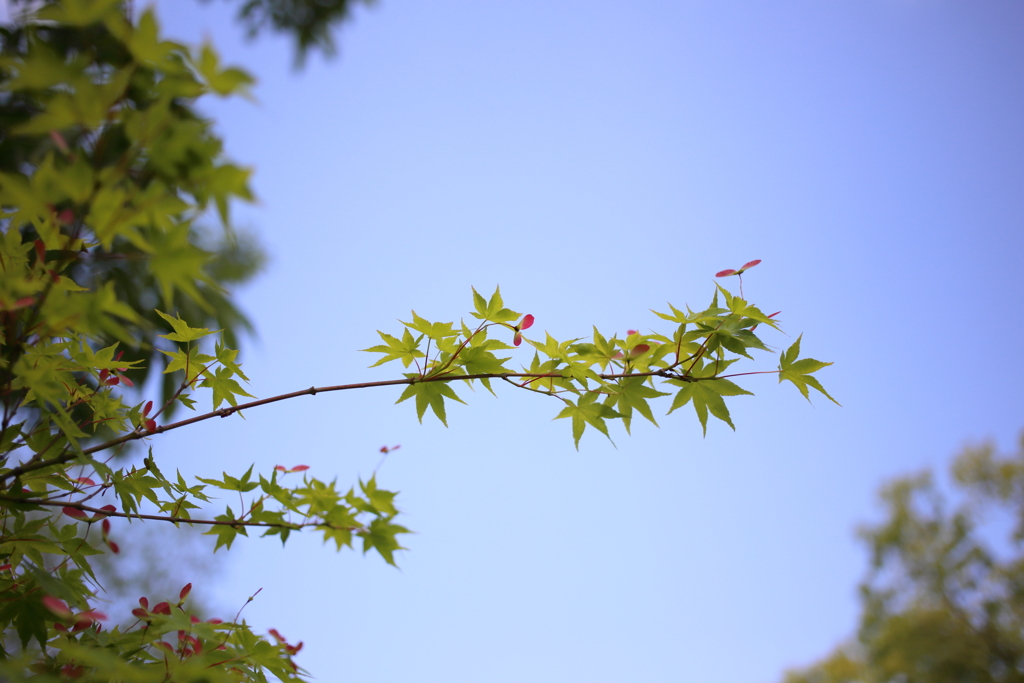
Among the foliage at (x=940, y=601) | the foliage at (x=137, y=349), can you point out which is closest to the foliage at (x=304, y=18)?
the foliage at (x=137, y=349)

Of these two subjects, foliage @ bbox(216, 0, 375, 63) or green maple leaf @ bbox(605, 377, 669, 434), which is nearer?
green maple leaf @ bbox(605, 377, 669, 434)

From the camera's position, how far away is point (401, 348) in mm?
1546

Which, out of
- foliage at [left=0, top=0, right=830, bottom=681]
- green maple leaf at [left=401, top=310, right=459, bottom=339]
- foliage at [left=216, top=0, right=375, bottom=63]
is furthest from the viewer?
foliage at [left=216, top=0, right=375, bottom=63]

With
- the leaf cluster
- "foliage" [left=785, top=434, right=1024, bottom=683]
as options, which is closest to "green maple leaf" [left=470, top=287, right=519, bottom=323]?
the leaf cluster

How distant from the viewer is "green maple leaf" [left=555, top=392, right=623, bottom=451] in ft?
4.42

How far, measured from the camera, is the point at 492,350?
141 cm

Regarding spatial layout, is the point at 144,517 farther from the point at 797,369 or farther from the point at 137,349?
the point at 797,369

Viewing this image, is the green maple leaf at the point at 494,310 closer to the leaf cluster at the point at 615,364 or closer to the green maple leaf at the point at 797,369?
the leaf cluster at the point at 615,364

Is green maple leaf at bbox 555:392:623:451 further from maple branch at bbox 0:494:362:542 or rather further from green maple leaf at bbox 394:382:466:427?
maple branch at bbox 0:494:362:542

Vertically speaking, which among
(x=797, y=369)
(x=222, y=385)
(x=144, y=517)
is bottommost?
(x=797, y=369)

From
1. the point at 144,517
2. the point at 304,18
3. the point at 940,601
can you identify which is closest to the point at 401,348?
the point at 144,517

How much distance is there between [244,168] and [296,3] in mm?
5237

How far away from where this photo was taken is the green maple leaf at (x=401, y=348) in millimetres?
1519

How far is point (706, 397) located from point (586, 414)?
28 centimetres
